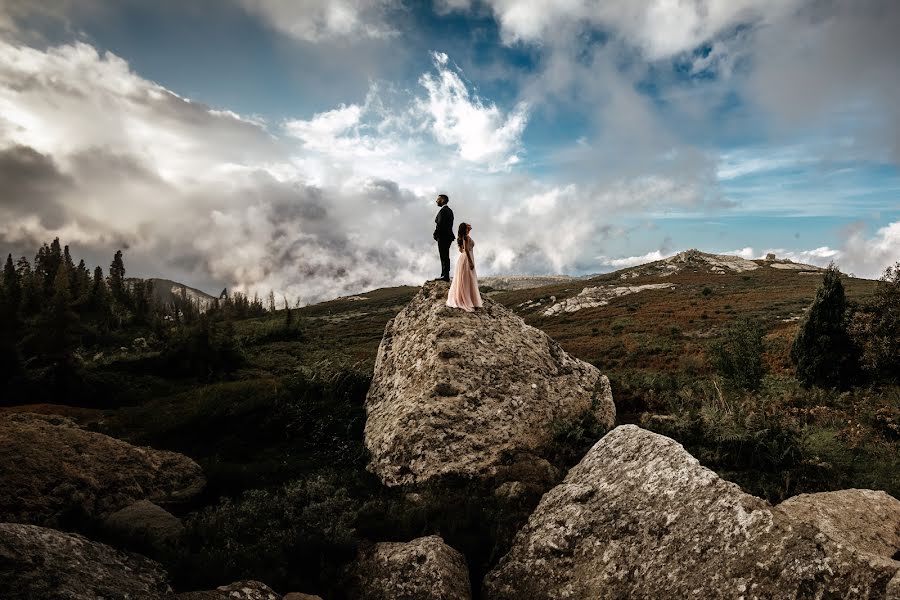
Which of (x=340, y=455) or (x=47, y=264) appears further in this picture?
(x=47, y=264)

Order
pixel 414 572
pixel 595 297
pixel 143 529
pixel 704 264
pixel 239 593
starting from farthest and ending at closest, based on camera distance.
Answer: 1. pixel 704 264
2. pixel 595 297
3. pixel 143 529
4. pixel 414 572
5. pixel 239 593

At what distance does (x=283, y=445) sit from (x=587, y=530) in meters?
8.94

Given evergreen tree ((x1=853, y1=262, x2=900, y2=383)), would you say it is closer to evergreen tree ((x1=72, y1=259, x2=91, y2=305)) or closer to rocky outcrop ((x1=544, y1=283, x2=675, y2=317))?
rocky outcrop ((x1=544, y1=283, x2=675, y2=317))

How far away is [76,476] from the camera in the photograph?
801 cm

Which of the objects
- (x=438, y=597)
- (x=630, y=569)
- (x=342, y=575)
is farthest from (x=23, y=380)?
(x=630, y=569)

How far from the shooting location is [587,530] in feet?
22.5

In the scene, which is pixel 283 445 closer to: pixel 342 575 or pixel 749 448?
pixel 342 575

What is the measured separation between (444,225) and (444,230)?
178 millimetres

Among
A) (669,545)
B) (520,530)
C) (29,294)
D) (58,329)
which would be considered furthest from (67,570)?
(29,294)

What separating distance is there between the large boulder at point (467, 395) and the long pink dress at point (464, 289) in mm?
322

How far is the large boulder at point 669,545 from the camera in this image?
4859mm

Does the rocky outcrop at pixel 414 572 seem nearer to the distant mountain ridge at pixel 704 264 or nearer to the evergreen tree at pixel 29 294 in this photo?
the evergreen tree at pixel 29 294

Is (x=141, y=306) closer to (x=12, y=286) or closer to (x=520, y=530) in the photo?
(x=12, y=286)

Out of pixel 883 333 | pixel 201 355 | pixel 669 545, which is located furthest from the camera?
pixel 201 355
